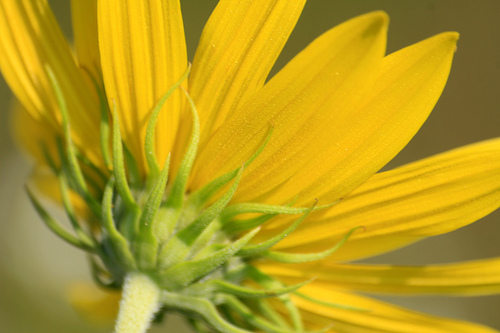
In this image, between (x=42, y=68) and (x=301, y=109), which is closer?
(x=301, y=109)

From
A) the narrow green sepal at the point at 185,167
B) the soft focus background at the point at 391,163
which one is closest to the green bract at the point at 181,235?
the narrow green sepal at the point at 185,167

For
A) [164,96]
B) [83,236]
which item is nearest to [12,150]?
[83,236]

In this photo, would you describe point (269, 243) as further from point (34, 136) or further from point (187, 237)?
point (34, 136)

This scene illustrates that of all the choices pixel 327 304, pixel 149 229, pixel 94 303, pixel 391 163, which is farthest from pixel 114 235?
pixel 391 163

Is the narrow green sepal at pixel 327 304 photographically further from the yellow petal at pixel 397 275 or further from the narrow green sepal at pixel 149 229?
the narrow green sepal at pixel 149 229

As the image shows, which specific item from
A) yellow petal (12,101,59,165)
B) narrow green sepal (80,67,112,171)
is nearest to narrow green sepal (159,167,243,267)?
narrow green sepal (80,67,112,171)

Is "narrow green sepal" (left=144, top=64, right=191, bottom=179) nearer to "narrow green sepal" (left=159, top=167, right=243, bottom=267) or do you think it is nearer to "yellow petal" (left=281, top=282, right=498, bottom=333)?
"narrow green sepal" (left=159, top=167, right=243, bottom=267)
